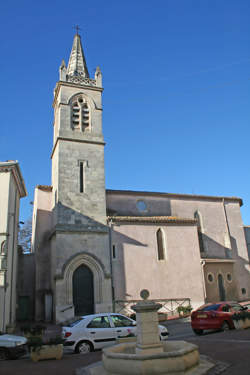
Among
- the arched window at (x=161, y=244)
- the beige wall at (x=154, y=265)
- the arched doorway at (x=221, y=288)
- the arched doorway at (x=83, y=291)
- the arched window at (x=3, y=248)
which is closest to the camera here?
the arched window at (x=3, y=248)

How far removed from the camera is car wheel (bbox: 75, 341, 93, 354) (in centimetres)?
1062

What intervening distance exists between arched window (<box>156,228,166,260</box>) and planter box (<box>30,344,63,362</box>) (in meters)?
13.4

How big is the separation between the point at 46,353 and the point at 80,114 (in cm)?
1780

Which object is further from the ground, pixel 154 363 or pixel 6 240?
pixel 6 240

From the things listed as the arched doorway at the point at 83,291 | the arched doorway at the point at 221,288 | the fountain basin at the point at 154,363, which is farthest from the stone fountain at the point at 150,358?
the arched doorway at the point at 221,288

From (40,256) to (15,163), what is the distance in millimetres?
7865

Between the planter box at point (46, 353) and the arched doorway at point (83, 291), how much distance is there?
10.0 meters

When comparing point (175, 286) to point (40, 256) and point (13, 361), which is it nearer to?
point (40, 256)

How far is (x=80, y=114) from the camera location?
24.3 m

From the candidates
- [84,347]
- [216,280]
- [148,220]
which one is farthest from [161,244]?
[84,347]

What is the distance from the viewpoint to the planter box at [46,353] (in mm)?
9625

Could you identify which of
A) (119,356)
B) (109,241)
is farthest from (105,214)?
(119,356)

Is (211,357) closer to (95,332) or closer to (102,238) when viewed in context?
(95,332)

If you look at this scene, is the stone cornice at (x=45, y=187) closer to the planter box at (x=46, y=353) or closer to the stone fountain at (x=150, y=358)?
the planter box at (x=46, y=353)
